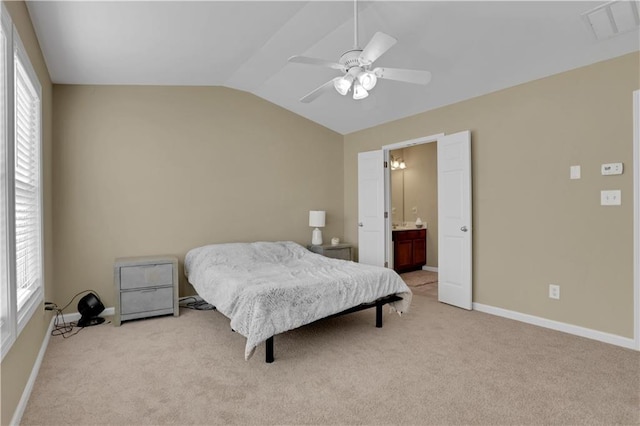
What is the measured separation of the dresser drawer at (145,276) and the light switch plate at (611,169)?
4.26 meters

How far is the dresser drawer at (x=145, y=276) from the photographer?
364cm

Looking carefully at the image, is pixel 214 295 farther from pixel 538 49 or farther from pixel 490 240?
pixel 538 49

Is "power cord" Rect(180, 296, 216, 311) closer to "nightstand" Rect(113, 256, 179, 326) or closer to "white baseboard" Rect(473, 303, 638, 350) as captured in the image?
"nightstand" Rect(113, 256, 179, 326)

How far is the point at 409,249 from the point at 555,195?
3082 mm

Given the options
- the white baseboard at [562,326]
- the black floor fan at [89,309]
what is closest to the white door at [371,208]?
the white baseboard at [562,326]

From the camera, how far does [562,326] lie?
10.7 feet

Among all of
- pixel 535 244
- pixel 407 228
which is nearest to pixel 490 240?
pixel 535 244

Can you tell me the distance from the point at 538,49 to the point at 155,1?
3176mm

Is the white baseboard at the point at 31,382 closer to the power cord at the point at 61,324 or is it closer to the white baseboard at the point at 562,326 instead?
the power cord at the point at 61,324

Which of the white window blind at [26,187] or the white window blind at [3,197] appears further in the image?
the white window blind at [26,187]

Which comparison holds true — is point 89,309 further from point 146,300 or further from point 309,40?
point 309,40

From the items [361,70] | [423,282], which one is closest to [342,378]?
[361,70]

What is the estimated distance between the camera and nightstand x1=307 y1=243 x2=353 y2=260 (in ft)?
16.6

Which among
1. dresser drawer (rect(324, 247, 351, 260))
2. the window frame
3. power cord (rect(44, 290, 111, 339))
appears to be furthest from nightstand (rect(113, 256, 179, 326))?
dresser drawer (rect(324, 247, 351, 260))
